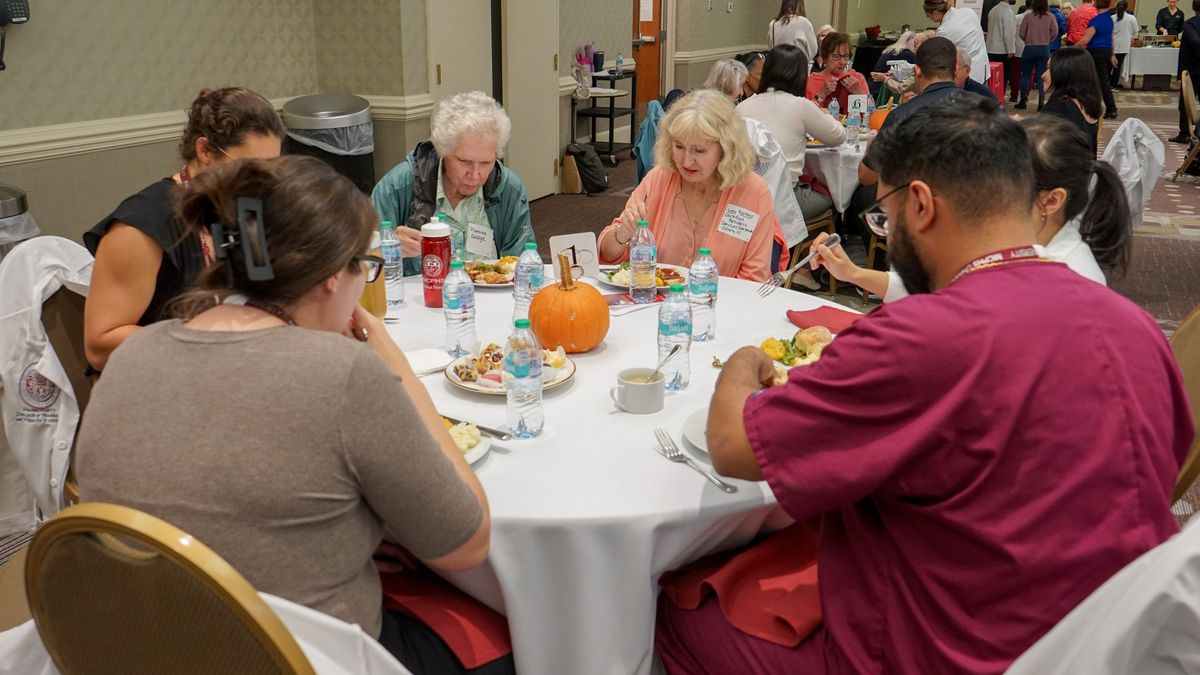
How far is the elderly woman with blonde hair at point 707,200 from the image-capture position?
3121 millimetres

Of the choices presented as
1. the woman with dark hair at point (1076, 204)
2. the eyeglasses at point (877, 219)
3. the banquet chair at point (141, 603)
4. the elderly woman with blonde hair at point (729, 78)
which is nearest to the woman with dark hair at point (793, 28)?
the elderly woman with blonde hair at point (729, 78)

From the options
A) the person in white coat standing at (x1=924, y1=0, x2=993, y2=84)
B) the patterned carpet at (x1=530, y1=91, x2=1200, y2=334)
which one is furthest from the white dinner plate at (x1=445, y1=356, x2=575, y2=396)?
the person in white coat standing at (x1=924, y1=0, x2=993, y2=84)

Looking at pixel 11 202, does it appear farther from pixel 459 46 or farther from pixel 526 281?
pixel 459 46

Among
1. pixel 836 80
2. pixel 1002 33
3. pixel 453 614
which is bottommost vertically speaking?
pixel 453 614

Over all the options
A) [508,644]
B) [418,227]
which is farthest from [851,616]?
[418,227]

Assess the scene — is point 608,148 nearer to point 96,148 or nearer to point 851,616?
point 96,148

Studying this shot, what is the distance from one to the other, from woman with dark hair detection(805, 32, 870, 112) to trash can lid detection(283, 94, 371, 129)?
3.59 metres

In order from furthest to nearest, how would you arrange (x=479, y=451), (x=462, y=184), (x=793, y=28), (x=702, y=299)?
(x=793, y=28), (x=462, y=184), (x=702, y=299), (x=479, y=451)

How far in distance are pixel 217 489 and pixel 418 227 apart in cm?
219

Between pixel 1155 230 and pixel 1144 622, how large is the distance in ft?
23.6

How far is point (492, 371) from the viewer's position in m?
2.02

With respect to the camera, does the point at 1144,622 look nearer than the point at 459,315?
Yes

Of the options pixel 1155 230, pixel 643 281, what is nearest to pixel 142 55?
→ pixel 643 281

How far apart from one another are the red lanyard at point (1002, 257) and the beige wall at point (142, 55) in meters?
4.17
